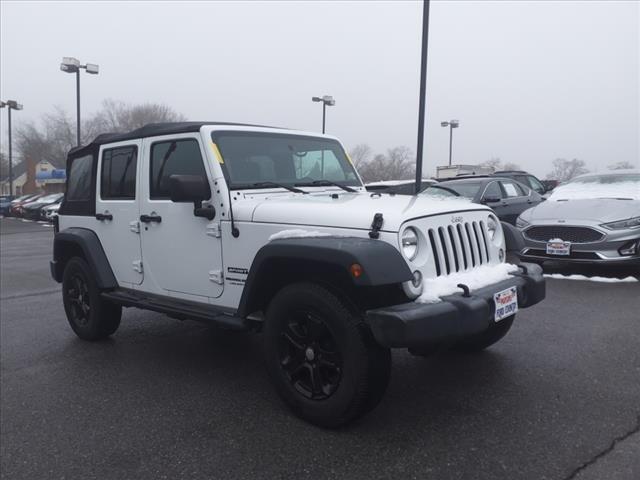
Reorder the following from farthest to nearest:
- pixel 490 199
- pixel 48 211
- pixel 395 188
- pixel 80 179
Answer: pixel 48 211 → pixel 490 199 → pixel 395 188 → pixel 80 179

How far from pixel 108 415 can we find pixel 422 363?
2.36 meters

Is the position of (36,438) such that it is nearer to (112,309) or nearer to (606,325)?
(112,309)

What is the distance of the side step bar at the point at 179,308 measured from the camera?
3.70m

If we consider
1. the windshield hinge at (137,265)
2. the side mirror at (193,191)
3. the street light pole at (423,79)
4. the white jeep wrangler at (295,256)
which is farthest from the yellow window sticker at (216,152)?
the street light pole at (423,79)

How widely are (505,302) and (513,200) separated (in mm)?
7962

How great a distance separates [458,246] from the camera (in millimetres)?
3486

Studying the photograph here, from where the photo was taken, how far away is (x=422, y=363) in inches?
175

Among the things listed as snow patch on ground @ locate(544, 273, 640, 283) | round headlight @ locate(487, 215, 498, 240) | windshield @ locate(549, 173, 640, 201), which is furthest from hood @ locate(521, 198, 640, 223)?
round headlight @ locate(487, 215, 498, 240)

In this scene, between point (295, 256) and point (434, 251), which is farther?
point (434, 251)

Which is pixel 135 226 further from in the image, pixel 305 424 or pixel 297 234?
pixel 305 424

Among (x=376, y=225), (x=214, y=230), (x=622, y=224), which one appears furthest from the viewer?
(x=622, y=224)

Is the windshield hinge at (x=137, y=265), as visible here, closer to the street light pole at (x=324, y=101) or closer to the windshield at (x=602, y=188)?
the windshield at (x=602, y=188)

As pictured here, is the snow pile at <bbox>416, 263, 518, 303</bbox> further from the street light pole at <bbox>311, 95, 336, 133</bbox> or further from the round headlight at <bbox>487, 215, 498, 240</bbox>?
the street light pole at <bbox>311, 95, 336, 133</bbox>

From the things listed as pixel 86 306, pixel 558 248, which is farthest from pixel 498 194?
pixel 86 306
